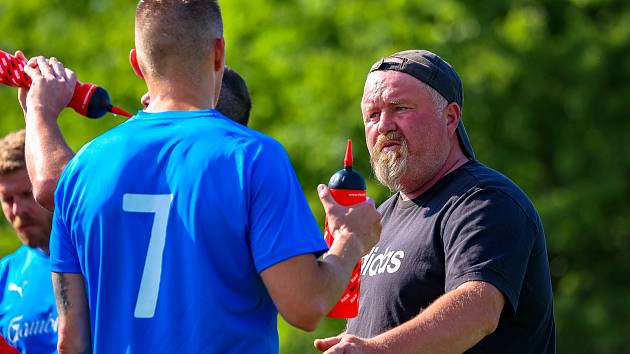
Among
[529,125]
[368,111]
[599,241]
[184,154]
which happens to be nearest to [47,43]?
[529,125]

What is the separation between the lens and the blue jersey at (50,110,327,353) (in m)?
3.08

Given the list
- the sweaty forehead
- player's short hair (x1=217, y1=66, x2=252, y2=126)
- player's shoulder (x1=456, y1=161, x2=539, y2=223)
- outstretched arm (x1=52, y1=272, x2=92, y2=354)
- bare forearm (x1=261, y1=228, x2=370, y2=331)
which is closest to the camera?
bare forearm (x1=261, y1=228, x2=370, y2=331)

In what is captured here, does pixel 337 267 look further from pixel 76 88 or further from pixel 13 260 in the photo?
pixel 13 260

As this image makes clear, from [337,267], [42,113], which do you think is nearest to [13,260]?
[42,113]

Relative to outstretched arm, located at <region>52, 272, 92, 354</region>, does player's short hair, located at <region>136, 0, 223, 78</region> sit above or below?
above

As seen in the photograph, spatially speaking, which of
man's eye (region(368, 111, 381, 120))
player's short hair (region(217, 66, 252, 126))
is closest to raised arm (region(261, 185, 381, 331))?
man's eye (region(368, 111, 381, 120))

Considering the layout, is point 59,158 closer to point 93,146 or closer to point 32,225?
point 93,146

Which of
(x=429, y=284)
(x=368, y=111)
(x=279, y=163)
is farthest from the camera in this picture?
(x=368, y=111)

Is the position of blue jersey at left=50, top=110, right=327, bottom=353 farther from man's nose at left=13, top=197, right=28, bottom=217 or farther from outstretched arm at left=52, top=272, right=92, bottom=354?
man's nose at left=13, top=197, right=28, bottom=217

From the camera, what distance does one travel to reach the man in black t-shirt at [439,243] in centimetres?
371

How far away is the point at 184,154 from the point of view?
123 inches

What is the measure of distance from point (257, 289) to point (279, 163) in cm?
36

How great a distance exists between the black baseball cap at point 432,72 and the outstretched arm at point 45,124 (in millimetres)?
1258

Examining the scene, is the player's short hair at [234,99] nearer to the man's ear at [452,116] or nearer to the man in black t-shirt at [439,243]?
the man in black t-shirt at [439,243]
